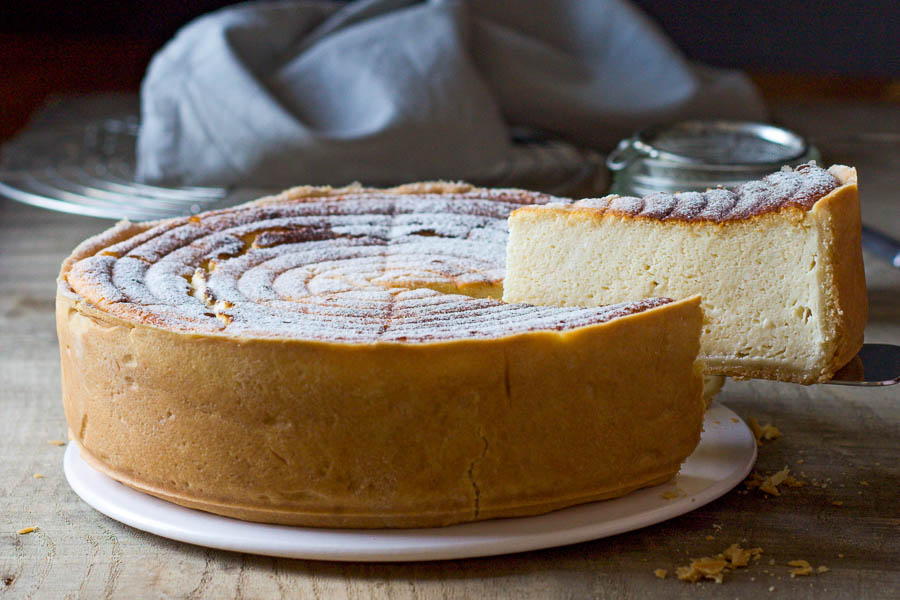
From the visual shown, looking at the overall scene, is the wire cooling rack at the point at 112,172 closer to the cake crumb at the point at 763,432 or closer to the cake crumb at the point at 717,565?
the cake crumb at the point at 763,432

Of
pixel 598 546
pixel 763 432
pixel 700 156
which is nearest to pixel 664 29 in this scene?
pixel 700 156

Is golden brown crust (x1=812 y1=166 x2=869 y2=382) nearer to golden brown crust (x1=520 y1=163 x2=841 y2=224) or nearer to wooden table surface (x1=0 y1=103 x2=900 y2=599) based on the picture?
golden brown crust (x1=520 y1=163 x2=841 y2=224)

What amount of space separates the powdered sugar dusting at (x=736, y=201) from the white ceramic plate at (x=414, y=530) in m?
0.36

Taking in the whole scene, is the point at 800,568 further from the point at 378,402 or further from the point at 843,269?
the point at 378,402

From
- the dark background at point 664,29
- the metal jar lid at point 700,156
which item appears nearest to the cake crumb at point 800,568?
the metal jar lid at point 700,156

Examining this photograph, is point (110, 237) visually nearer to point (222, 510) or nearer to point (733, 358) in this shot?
point (222, 510)

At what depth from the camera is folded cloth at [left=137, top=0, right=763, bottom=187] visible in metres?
3.10

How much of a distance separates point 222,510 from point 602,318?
54cm

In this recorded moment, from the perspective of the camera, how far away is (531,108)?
350 cm

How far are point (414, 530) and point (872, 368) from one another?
0.70m

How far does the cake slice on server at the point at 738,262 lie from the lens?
1.50m

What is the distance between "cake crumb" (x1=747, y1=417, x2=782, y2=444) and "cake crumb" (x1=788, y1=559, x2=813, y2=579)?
1.25 feet

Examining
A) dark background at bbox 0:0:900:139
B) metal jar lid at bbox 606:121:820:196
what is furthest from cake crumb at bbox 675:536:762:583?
dark background at bbox 0:0:900:139

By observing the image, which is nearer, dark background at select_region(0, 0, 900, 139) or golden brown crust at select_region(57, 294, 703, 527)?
golden brown crust at select_region(57, 294, 703, 527)
